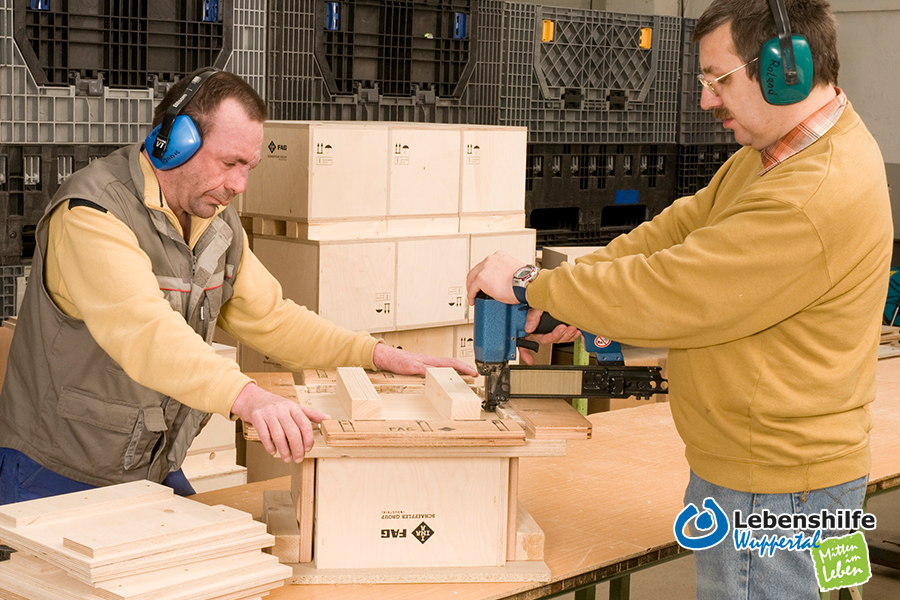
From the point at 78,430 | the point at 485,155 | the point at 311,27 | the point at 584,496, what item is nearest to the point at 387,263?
the point at 485,155

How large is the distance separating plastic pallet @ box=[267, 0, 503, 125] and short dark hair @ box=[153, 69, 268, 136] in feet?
7.82

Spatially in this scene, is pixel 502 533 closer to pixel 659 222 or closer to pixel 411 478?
pixel 411 478

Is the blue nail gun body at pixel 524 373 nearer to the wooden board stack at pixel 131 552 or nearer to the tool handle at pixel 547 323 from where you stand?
the tool handle at pixel 547 323

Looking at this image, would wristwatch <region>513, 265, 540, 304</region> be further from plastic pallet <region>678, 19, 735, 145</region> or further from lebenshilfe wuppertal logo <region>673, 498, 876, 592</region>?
plastic pallet <region>678, 19, 735, 145</region>

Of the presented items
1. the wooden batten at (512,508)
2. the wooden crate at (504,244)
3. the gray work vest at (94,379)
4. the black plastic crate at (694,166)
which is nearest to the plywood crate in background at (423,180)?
the wooden crate at (504,244)

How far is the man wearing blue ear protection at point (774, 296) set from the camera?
2014mm

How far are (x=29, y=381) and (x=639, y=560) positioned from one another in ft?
5.55

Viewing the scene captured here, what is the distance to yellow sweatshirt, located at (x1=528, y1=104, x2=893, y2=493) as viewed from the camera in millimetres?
2008

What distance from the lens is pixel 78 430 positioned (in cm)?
258

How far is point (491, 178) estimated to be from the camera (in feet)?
16.2

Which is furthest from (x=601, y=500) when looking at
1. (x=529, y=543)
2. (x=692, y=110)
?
(x=692, y=110)

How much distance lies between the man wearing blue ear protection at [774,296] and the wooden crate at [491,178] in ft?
8.64

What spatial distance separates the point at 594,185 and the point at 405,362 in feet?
12.3

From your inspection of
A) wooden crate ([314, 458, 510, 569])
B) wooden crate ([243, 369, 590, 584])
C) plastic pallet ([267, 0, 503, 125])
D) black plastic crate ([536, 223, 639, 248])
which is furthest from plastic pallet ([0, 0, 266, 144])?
wooden crate ([314, 458, 510, 569])
